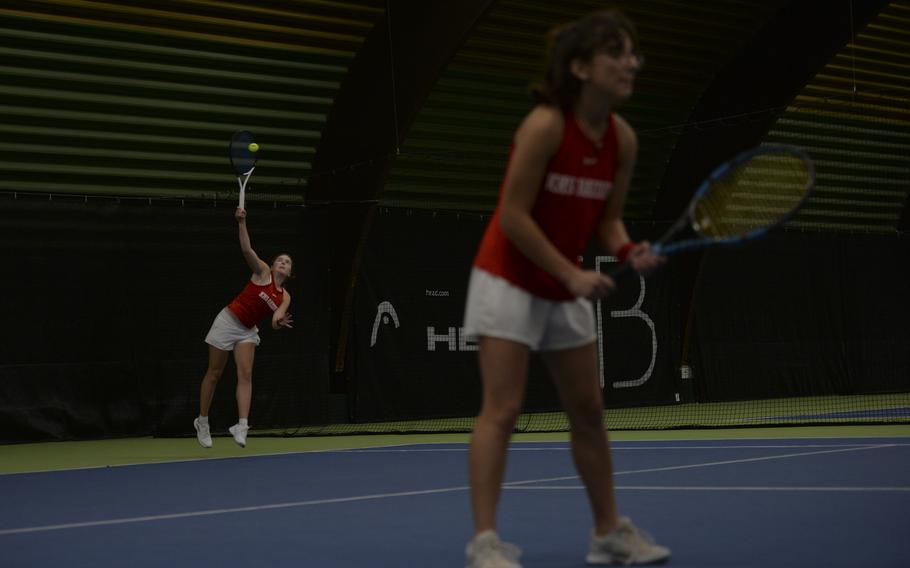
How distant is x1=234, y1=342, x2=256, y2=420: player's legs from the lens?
10188 millimetres

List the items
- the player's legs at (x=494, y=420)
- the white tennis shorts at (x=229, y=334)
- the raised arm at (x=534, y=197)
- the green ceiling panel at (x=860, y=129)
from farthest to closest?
the green ceiling panel at (x=860, y=129), the white tennis shorts at (x=229, y=334), the player's legs at (x=494, y=420), the raised arm at (x=534, y=197)

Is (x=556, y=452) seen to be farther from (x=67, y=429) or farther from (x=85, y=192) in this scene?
(x=85, y=192)

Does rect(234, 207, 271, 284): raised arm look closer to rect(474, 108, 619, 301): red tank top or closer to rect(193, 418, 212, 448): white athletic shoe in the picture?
rect(193, 418, 212, 448): white athletic shoe

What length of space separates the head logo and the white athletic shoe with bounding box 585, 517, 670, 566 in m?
9.07

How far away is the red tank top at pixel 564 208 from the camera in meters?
3.88

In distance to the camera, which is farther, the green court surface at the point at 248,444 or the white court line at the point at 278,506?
the green court surface at the point at 248,444

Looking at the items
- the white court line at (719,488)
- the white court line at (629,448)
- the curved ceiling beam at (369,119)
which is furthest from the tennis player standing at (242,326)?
the white court line at (719,488)

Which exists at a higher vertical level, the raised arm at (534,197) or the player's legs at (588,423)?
the raised arm at (534,197)

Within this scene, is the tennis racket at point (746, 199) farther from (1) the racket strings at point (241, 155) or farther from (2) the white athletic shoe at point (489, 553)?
(1) the racket strings at point (241, 155)

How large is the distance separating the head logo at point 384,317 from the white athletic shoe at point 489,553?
9316 mm

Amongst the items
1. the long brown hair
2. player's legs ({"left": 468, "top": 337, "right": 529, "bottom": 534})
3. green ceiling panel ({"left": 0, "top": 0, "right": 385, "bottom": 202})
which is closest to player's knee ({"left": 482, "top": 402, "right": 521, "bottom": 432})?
player's legs ({"left": 468, "top": 337, "right": 529, "bottom": 534})

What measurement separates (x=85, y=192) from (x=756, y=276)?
7611mm

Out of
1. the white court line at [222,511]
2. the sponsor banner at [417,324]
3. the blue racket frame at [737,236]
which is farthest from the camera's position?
the sponsor banner at [417,324]

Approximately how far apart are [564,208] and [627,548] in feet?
3.32
